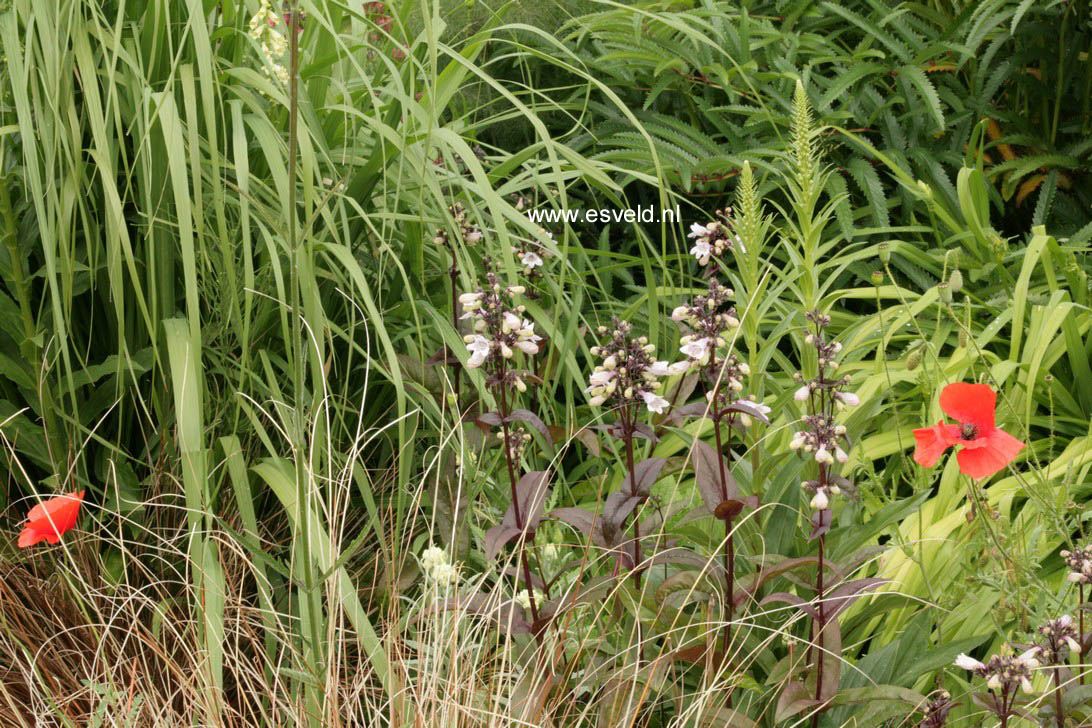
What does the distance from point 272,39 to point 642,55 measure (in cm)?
132

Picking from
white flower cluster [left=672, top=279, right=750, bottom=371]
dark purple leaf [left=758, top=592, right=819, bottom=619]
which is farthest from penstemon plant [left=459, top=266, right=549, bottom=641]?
dark purple leaf [left=758, top=592, right=819, bottom=619]

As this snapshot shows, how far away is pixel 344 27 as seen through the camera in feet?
8.48

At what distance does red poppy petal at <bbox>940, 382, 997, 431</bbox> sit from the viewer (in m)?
1.51

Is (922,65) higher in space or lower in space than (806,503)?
higher

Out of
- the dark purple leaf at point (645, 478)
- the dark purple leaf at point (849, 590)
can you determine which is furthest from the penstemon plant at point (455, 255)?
the dark purple leaf at point (849, 590)

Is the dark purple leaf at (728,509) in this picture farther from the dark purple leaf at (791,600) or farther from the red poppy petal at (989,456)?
the red poppy petal at (989,456)

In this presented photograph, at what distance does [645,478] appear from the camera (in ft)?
4.66

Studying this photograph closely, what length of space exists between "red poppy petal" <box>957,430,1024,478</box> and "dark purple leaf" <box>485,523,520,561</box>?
63 centimetres

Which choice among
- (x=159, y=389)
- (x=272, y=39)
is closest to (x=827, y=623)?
(x=159, y=389)

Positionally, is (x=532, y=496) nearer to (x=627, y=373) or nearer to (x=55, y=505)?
(x=627, y=373)

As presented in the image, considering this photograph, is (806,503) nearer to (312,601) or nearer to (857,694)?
(857,694)

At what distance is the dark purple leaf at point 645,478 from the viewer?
1.40 metres

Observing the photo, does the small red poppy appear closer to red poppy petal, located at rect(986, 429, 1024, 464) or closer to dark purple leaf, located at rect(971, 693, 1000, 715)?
red poppy petal, located at rect(986, 429, 1024, 464)

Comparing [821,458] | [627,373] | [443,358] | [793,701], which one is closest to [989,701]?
[793,701]
